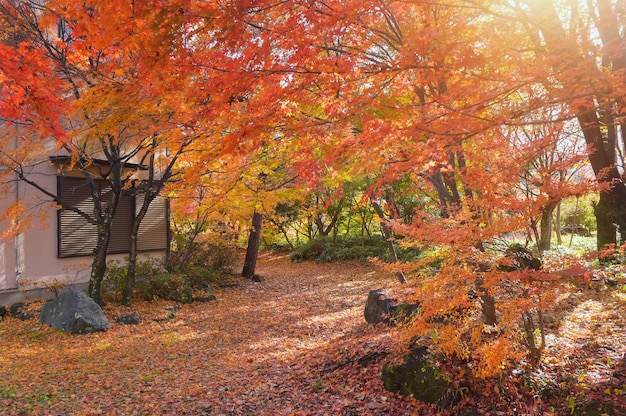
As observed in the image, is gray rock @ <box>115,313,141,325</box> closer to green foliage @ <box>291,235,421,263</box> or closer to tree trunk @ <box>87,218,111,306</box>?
tree trunk @ <box>87,218,111,306</box>

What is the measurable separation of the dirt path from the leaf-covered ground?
0.08 feet

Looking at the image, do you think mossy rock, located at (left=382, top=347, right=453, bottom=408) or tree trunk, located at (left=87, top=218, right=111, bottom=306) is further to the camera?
tree trunk, located at (left=87, top=218, right=111, bottom=306)

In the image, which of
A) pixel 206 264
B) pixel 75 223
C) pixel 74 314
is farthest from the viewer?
pixel 206 264

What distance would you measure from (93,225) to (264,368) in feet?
22.6

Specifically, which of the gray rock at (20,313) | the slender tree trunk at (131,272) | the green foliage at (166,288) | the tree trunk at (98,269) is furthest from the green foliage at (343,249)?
the gray rock at (20,313)

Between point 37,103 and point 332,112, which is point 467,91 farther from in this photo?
point 37,103

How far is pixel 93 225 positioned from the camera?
1092cm

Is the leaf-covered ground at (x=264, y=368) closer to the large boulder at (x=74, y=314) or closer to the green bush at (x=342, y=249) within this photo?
the large boulder at (x=74, y=314)

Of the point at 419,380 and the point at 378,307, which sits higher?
the point at 378,307

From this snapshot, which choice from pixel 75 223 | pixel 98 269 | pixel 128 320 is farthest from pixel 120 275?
pixel 128 320

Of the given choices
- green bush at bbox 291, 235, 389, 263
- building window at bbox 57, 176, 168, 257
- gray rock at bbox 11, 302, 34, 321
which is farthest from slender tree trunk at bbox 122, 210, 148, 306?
green bush at bbox 291, 235, 389, 263

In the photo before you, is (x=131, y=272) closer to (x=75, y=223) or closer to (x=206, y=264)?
(x=75, y=223)

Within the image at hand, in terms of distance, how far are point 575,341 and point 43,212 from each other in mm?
10038

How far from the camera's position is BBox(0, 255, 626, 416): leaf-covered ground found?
166 inches
